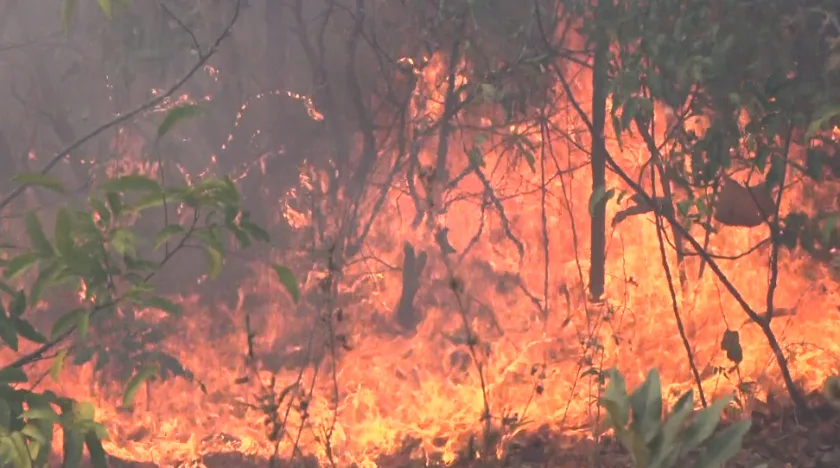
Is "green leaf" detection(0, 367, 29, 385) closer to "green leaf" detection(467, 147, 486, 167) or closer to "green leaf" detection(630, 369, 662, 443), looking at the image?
"green leaf" detection(630, 369, 662, 443)

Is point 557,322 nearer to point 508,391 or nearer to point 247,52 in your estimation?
point 508,391

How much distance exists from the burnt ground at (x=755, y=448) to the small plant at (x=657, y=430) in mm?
1162

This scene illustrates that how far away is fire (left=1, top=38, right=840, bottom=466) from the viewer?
11.2 feet

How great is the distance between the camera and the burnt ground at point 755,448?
2.63 metres

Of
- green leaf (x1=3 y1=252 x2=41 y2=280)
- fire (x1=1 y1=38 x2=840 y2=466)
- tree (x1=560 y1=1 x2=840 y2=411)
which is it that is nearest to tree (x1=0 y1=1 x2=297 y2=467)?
green leaf (x1=3 y1=252 x2=41 y2=280)

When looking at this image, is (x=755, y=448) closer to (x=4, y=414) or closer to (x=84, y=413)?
(x=84, y=413)

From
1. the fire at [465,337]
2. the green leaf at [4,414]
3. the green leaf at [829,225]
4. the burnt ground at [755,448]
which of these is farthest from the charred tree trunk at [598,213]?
the green leaf at [4,414]

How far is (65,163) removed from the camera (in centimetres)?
513

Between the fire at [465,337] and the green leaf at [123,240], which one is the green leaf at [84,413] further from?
the fire at [465,337]

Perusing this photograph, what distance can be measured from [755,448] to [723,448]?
1340mm

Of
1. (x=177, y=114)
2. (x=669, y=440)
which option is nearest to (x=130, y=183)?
(x=177, y=114)

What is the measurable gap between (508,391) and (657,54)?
1337 millimetres

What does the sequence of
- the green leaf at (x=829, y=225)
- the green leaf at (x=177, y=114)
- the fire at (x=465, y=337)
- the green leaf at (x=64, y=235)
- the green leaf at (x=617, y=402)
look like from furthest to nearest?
the fire at (x=465, y=337) < the green leaf at (x=829, y=225) < the green leaf at (x=177, y=114) < the green leaf at (x=64, y=235) < the green leaf at (x=617, y=402)

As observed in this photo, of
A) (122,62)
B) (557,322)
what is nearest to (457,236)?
(557,322)
